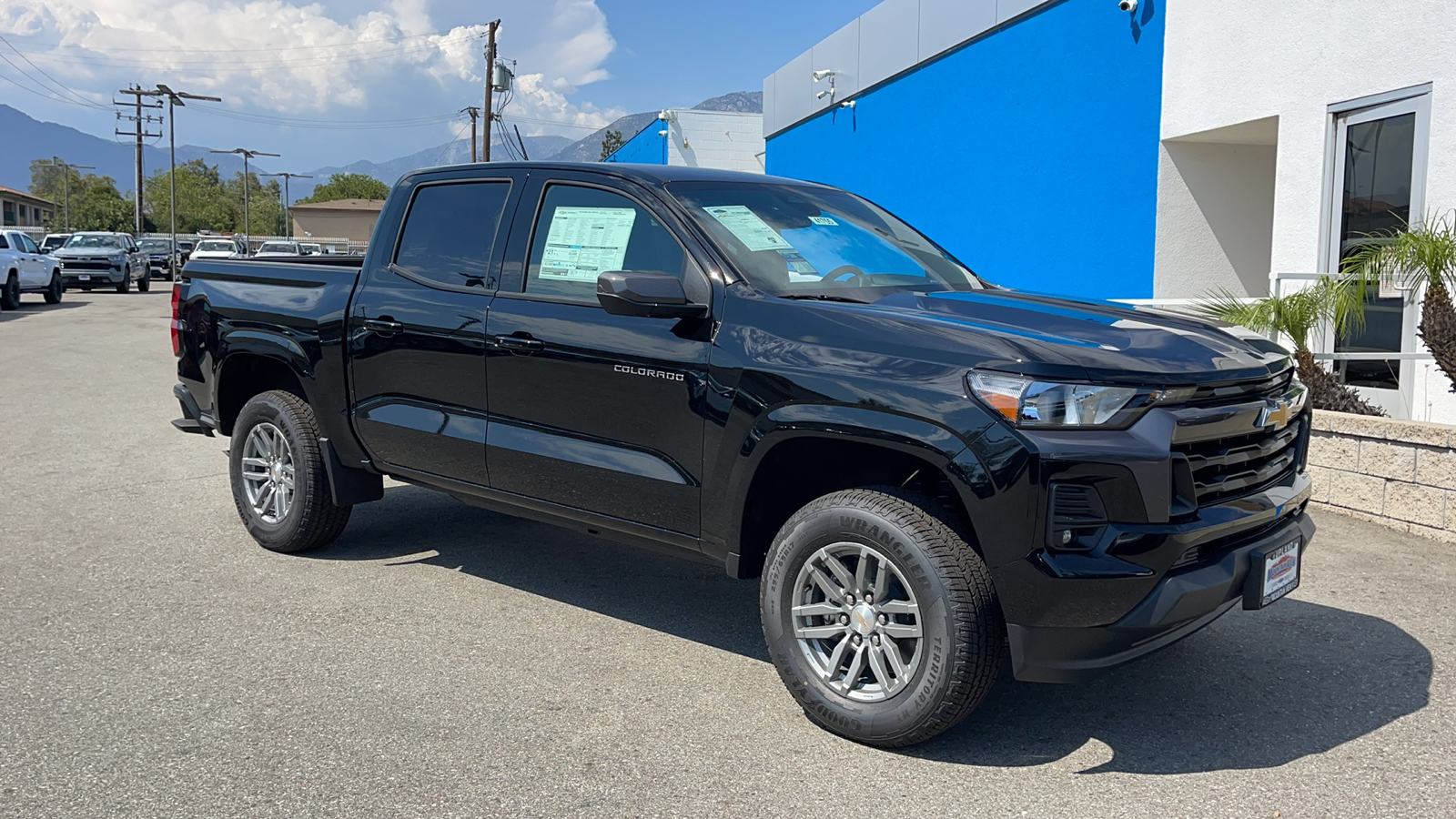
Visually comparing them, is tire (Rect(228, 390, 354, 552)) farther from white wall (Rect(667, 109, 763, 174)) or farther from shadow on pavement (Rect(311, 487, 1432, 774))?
white wall (Rect(667, 109, 763, 174))

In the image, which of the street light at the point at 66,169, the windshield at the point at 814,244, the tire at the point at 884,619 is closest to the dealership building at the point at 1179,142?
the windshield at the point at 814,244

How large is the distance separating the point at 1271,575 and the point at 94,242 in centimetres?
3984

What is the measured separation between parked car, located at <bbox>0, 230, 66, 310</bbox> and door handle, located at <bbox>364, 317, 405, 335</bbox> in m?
24.9

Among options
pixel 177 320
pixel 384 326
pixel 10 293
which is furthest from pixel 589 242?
pixel 10 293

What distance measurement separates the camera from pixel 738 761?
3.66 metres

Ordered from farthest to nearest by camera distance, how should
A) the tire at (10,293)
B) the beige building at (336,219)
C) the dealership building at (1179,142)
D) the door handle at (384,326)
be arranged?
the beige building at (336,219), the tire at (10,293), the dealership building at (1179,142), the door handle at (384,326)

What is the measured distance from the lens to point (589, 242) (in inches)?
187

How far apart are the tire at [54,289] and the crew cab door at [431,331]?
2824 centimetres

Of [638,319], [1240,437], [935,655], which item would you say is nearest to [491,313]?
[638,319]

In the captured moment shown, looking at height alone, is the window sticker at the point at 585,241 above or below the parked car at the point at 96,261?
below

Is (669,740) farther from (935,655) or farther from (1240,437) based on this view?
(1240,437)

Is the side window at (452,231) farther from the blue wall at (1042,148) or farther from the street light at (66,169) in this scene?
the street light at (66,169)

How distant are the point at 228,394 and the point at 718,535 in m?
3.65

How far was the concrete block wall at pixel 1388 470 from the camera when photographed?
6.38m
